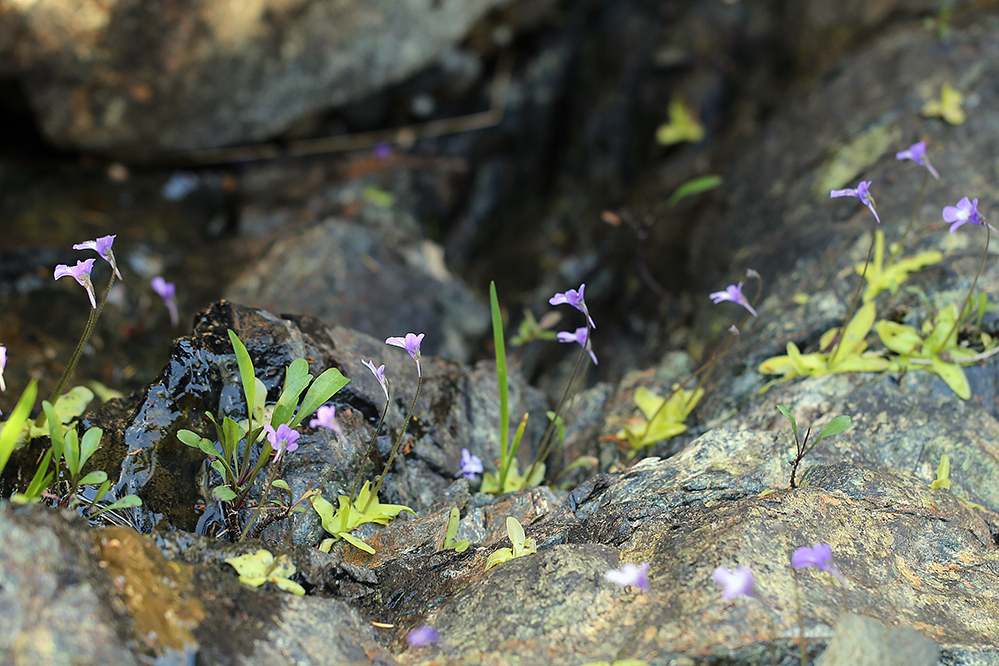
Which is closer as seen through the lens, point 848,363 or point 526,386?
point 848,363

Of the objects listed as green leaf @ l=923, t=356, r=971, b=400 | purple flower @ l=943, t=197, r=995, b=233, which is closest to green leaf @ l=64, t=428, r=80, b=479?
purple flower @ l=943, t=197, r=995, b=233

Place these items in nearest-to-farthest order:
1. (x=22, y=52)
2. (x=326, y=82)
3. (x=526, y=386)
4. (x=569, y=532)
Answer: (x=569, y=532), (x=526, y=386), (x=22, y=52), (x=326, y=82)

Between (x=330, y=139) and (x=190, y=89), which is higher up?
(x=190, y=89)

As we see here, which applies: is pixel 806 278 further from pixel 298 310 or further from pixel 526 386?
pixel 298 310

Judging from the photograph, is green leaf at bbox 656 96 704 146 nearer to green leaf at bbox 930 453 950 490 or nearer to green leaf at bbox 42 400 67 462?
green leaf at bbox 930 453 950 490

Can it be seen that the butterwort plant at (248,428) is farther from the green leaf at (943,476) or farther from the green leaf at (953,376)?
the green leaf at (953,376)

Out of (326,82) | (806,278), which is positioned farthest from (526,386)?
(326,82)
